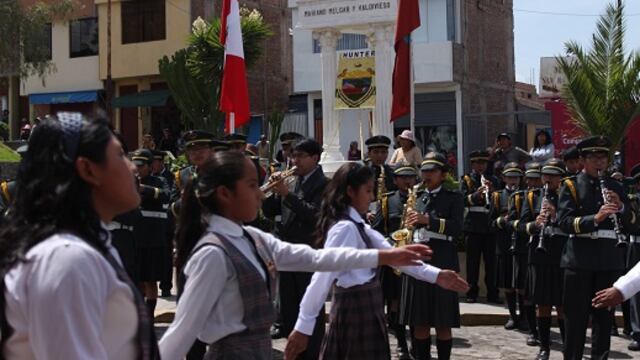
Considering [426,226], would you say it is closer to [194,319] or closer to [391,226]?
[391,226]

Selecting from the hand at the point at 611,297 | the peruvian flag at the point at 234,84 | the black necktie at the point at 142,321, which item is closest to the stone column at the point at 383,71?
the peruvian flag at the point at 234,84

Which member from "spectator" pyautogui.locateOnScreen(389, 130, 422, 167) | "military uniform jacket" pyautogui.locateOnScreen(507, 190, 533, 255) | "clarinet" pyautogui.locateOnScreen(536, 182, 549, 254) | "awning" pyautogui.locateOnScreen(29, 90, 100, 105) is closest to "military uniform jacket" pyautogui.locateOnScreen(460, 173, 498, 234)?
"spectator" pyautogui.locateOnScreen(389, 130, 422, 167)

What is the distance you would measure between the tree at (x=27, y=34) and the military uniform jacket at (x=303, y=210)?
74.1ft

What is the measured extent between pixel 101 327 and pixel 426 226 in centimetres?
597

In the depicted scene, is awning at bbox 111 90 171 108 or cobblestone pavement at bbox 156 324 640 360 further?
awning at bbox 111 90 171 108

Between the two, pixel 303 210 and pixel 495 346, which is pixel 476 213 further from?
pixel 303 210

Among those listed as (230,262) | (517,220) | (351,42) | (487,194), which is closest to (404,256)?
(230,262)

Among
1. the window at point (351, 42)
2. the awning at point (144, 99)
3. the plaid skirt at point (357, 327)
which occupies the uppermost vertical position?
the window at point (351, 42)

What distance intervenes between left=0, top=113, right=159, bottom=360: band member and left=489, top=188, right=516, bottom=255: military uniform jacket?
897cm

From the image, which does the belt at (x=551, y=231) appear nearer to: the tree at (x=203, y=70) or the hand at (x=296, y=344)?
the hand at (x=296, y=344)

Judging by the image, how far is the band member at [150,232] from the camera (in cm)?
1051

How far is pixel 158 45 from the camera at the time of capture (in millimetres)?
31781

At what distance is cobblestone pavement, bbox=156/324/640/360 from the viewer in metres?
9.48

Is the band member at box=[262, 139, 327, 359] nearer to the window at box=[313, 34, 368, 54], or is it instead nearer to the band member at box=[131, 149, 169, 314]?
the band member at box=[131, 149, 169, 314]
